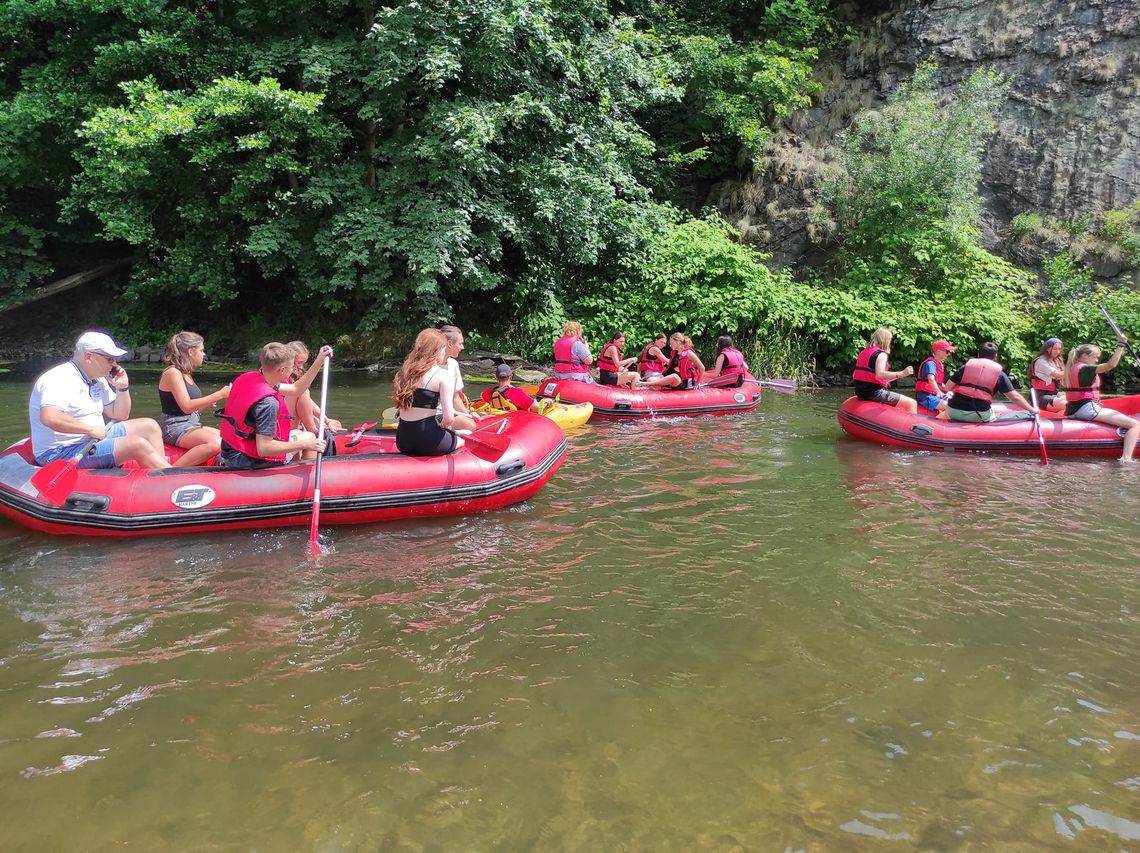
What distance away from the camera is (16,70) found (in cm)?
1508

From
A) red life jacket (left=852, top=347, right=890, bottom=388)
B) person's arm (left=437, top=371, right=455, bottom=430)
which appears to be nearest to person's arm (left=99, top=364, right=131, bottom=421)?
person's arm (left=437, top=371, right=455, bottom=430)

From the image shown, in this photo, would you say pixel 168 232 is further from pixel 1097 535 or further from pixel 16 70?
pixel 1097 535

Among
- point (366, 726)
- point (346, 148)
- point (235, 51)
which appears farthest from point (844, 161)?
point (366, 726)

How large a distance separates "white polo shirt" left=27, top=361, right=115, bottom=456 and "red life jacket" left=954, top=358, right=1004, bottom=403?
24.7 ft

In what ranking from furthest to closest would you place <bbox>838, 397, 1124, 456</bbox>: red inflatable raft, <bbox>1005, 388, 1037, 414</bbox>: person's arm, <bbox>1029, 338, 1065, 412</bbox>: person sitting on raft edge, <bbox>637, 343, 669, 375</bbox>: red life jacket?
<bbox>637, 343, 669, 375</bbox>: red life jacket
<bbox>1029, 338, 1065, 412</bbox>: person sitting on raft edge
<bbox>838, 397, 1124, 456</bbox>: red inflatable raft
<bbox>1005, 388, 1037, 414</bbox>: person's arm

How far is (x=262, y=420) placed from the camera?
193 inches

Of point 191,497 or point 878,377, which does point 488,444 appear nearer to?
point 191,497

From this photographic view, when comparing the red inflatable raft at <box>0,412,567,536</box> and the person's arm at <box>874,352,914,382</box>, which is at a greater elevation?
the person's arm at <box>874,352,914,382</box>

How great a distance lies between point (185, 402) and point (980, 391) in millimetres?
7269

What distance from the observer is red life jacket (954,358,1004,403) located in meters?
7.61

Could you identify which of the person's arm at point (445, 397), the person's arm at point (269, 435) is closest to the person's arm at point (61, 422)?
the person's arm at point (269, 435)

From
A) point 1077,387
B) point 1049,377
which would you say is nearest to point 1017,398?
point 1077,387

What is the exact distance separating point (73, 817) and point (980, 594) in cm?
394

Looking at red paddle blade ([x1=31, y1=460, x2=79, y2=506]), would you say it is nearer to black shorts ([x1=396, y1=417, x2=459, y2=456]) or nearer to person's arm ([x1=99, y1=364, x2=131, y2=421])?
person's arm ([x1=99, y1=364, x2=131, y2=421])
